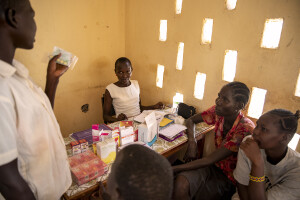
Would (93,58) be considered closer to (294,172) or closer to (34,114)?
(34,114)

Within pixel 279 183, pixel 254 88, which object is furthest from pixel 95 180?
pixel 254 88

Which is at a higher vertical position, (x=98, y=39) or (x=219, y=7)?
(x=219, y=7)

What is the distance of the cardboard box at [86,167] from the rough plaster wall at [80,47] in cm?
141

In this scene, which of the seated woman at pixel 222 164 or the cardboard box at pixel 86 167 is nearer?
the cardboard box at pixel 86 167

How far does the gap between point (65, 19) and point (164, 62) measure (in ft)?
4.28

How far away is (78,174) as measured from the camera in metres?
1.16

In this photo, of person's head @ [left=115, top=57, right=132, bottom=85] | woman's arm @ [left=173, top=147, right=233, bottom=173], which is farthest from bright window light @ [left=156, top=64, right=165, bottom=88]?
woman's arm @ [left=173, top=147, right=233, bottom=173]

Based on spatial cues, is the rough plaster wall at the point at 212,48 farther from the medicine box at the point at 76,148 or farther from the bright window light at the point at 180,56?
the medicine box at the point at 76,148

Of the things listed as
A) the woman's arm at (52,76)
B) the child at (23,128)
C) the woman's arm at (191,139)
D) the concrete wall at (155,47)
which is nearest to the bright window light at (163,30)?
the concrete wall at (155,47)

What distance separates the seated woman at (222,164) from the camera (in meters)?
1.37

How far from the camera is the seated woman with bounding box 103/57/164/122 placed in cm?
221

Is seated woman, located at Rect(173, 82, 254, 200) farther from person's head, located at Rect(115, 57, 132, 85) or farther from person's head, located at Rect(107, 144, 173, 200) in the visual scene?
person's head, located at Rect(115, 57, 132, 85)

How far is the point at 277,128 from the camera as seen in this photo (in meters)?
1.13

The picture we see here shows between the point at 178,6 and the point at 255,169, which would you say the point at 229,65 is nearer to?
the point at 178,6
